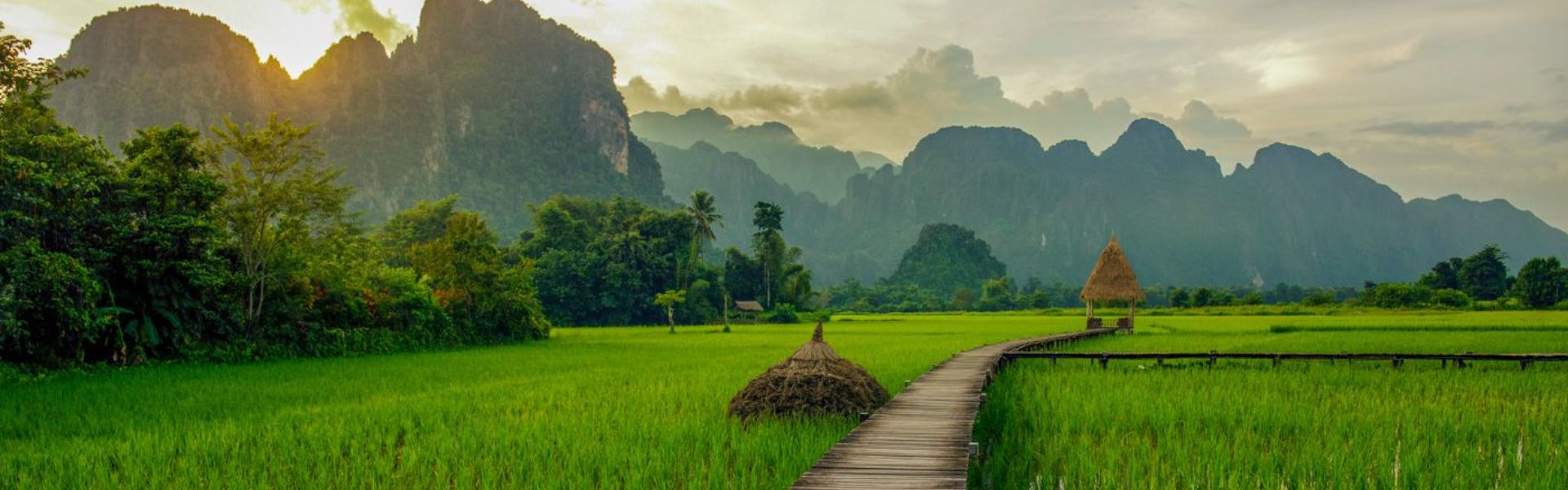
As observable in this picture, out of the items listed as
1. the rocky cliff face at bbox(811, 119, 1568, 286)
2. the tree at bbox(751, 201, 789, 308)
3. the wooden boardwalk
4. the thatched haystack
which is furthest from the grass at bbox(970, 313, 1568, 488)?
the rocky cliff face at bbox(811, 119, 1568, 286)

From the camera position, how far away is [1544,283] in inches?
1607

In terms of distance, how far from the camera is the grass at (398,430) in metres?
5.09

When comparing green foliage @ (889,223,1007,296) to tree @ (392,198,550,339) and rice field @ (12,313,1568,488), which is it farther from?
rice field @ (12,313,1568,488)

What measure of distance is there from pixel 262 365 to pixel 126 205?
135 inches

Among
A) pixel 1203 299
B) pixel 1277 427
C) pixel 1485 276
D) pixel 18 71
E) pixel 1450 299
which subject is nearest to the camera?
pixel 1277 427

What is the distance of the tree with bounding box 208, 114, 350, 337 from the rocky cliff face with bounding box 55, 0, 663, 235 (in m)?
80.4

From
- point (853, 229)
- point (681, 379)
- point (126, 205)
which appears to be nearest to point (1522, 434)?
point (681, 379)

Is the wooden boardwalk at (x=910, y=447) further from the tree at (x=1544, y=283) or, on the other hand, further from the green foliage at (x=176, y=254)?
the tree at (x=1544, y=283)

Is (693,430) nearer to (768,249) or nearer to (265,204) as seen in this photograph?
(265,204)

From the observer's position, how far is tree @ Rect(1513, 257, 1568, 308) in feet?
132

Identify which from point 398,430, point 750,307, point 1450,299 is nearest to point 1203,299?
point 1450,299

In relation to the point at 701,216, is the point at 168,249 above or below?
below

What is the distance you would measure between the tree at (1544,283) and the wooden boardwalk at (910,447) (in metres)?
47.8

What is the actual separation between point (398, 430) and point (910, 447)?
14.3 ft
